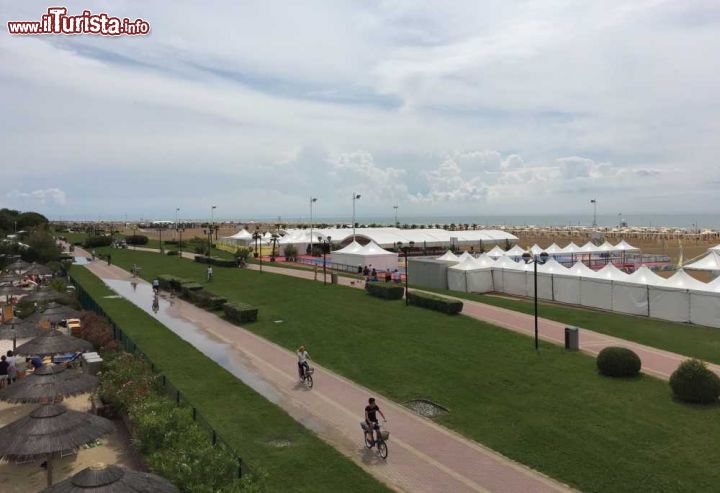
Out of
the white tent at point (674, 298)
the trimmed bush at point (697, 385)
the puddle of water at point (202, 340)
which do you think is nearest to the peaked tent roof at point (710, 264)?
the white tent at point (674, 298)

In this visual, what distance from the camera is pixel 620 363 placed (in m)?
17.1

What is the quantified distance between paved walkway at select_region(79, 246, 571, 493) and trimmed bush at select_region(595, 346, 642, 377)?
23.2ft

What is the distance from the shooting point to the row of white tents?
26703mm

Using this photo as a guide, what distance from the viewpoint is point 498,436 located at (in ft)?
43.5

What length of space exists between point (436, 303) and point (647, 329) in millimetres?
10326

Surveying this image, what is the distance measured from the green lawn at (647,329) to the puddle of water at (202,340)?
16.0 metres

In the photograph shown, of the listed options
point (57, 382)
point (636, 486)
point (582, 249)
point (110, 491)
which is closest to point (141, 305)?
point (57, 382)

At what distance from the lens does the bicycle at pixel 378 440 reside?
12.1 meters

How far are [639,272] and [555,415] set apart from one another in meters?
20.2

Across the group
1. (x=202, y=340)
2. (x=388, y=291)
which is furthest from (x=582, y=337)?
(x=202, y=340)

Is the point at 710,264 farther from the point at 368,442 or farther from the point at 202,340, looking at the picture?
the point at 368,442

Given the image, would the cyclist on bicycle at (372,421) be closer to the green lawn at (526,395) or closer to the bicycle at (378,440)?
the bicycle at (378,440)

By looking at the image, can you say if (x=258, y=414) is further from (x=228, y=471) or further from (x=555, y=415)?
(x=555, y=415)

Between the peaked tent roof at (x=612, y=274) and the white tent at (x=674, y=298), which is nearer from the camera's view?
the white tent at (x=674, y=298)
